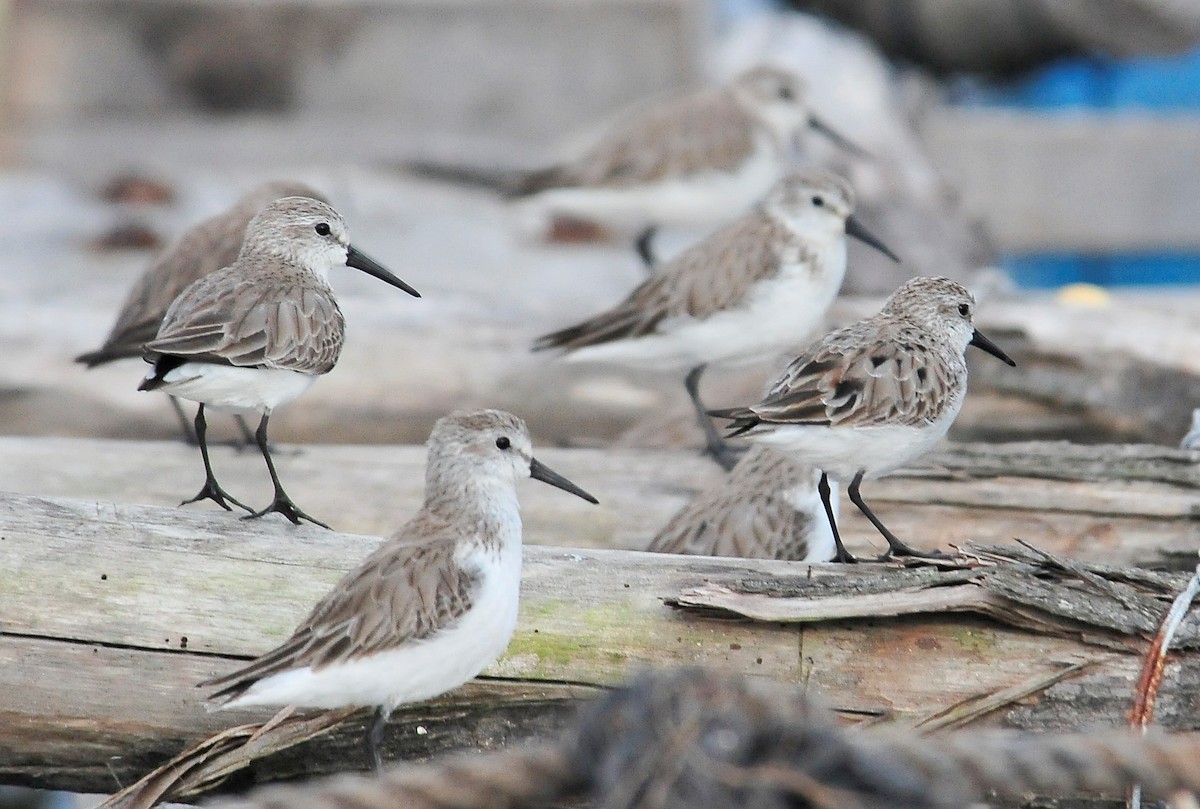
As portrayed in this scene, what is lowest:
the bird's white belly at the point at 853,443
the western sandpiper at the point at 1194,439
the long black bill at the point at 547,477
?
the long black bill at the point at 547,477

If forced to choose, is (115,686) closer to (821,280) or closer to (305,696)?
(305,696)

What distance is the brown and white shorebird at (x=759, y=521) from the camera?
399 cm

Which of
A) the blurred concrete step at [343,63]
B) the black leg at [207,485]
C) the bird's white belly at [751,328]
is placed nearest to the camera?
the black leg at [207,485]

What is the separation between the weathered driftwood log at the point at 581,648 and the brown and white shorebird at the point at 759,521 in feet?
2.34

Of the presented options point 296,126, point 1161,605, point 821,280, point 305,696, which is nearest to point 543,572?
point 305,696

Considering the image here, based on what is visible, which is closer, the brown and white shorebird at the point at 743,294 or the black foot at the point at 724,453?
the black foot at the point at 724,453

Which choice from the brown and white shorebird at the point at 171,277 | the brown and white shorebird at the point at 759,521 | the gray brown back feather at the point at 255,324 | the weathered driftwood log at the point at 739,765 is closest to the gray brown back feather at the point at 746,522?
the brown and white shorebird at the point at 759,521

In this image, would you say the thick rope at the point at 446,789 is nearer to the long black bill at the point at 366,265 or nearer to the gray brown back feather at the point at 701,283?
the long black bill at the point at 366,265

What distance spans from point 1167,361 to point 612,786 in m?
4.40

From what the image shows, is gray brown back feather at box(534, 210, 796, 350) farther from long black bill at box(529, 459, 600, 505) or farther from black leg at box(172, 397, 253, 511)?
long black bill at box(529, 459, 600, 505)

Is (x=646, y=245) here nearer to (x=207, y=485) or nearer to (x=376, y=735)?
(x=207, y=485)

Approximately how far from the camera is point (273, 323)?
12.1 ft

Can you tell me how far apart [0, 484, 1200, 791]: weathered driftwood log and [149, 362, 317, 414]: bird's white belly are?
18.8 inches

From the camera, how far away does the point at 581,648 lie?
319 centimetres
